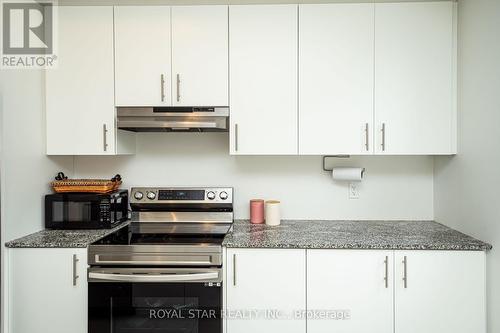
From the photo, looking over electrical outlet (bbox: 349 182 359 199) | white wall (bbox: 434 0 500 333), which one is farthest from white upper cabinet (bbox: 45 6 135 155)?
white wall (bbox: 434 0 500 333)

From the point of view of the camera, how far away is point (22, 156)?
6.45 ft

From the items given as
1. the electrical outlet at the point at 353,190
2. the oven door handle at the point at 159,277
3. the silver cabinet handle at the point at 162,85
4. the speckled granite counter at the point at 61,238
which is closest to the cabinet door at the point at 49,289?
the speckled granite counter at the point at 61,238

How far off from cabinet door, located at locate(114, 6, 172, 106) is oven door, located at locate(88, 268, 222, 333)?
1.04 meters

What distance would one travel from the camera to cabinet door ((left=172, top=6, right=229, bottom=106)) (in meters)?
2.14

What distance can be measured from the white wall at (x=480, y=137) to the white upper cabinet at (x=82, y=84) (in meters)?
2.14

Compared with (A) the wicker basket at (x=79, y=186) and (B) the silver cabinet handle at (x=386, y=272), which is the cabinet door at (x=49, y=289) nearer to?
(A) the wicker basket at (x=79, y=186)

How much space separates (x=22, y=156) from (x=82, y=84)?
564 millimetres

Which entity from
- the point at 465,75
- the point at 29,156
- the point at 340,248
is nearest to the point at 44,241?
the point at 29,156

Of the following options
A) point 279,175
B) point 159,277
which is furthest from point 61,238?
point 279,175

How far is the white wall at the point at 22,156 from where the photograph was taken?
1.84m

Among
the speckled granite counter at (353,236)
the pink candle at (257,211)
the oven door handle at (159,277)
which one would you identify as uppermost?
the pink candle at (257,211)

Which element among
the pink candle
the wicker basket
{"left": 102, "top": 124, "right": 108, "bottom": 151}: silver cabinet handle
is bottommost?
the pink candle

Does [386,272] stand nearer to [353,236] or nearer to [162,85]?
[353,236]

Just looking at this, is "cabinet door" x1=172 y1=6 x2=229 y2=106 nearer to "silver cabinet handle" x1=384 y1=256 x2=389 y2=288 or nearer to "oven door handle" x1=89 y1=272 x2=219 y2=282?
"oven door handle" x1=89 y1=272 x2=219 y2=282
